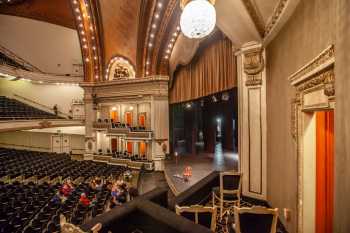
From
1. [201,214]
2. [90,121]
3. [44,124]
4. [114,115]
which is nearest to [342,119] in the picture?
[201,214]

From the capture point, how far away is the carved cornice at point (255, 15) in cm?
363

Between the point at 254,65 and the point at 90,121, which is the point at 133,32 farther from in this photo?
the point at 254,65

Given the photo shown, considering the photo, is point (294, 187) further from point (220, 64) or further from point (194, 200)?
point (220, 64)

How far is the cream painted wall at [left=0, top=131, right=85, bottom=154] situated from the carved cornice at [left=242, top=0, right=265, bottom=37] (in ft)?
60.3

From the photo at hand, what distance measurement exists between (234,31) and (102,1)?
36.7ft

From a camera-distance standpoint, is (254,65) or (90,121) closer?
(254,65)

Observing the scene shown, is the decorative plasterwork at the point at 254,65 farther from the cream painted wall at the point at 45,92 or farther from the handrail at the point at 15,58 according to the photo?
the handrail at the point at 15,58

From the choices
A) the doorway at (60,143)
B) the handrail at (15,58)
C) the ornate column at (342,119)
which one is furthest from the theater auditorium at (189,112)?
the doorway at (60,143)

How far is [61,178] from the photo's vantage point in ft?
31.9

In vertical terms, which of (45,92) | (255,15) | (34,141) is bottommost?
(34,141)

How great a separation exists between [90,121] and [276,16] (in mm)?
14979

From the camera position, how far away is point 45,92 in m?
19.1

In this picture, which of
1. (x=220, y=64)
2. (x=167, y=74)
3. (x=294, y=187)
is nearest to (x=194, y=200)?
(x=294, y=187)

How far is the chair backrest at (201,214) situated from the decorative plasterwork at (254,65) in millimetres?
3184
